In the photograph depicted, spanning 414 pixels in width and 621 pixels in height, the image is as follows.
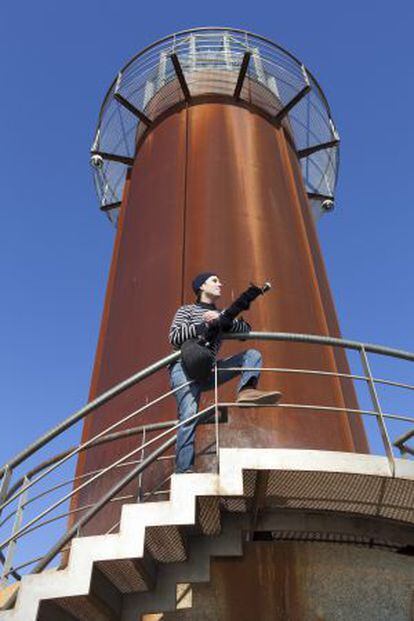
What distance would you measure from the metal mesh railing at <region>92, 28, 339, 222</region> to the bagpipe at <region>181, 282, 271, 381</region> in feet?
20.8

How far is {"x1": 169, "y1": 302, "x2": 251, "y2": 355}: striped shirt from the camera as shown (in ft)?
17.3

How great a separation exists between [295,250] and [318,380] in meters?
2.29

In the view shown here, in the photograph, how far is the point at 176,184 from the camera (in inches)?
378

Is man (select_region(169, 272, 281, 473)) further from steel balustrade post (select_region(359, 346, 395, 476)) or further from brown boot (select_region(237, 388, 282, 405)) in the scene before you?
steel balustrade post (select_region(359, 346, 395, 476))

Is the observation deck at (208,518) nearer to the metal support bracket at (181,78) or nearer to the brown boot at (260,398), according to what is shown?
the brown boot at (260,398)

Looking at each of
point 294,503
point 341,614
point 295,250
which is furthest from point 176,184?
point 341,614

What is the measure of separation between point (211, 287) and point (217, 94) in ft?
20.0

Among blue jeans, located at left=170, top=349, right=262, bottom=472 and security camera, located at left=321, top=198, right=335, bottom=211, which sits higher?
security camera, located at left=321, top=198, right=335, bottom=211

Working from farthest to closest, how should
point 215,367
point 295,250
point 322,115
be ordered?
1. point 322,115
2. point 295,250
3. point 215,367

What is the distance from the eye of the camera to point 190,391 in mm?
5148

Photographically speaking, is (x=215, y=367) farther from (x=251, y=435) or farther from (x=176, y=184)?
(x=176, y=184)

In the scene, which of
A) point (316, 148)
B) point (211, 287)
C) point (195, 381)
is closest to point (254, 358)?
point (195, 381)

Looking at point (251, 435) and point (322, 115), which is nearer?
point (251, 435)

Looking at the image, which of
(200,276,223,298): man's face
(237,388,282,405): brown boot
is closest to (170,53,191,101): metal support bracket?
(200,276,223,298): man's face
